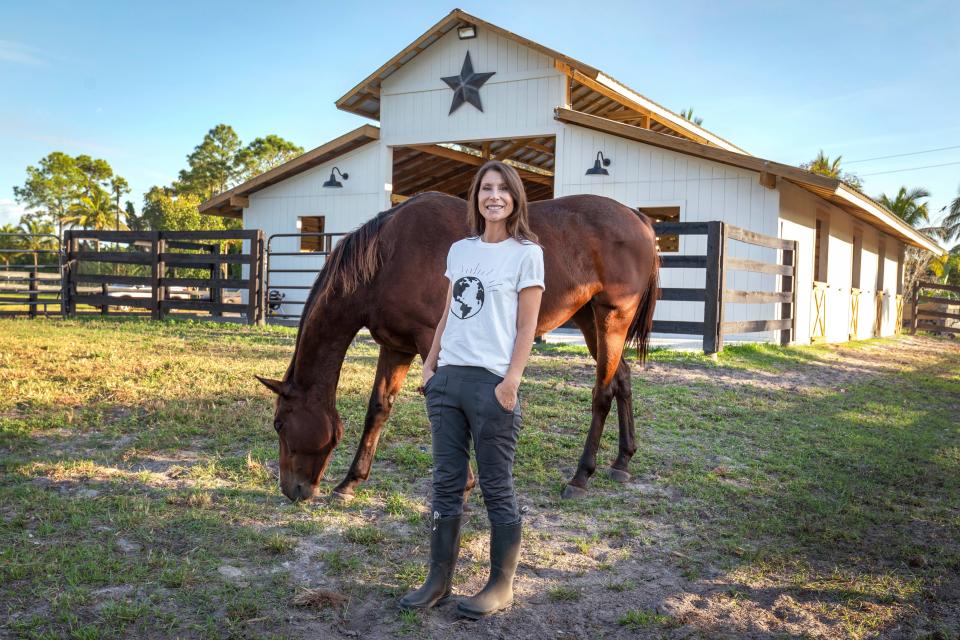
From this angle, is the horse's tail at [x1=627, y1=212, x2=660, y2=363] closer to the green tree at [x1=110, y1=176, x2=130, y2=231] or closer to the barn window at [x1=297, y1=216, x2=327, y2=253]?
the barn window at [x1=297, y1=216, x2=327, y2=253]

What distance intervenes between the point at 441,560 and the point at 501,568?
21 centimetres

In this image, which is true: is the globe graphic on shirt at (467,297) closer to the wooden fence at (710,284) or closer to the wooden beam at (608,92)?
the wooden fence at (710,284)

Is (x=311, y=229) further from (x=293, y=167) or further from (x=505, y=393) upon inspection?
(x=505, y=393)

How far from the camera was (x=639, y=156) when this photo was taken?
1250cm

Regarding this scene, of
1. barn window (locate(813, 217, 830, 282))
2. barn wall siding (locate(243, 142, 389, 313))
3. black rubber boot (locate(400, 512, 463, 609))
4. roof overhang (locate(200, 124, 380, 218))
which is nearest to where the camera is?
black rubber boot (locate(400, 512, 463, 609))

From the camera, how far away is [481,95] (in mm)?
13773

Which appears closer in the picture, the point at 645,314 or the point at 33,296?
the point at 645,314

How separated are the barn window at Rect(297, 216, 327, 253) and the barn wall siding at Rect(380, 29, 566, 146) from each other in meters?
2.82

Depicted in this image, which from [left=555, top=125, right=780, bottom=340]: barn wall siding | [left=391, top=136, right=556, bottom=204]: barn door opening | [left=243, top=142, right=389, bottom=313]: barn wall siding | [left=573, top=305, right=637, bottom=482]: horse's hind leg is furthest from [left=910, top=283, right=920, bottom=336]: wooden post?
[left=573, top=305, right=637, bottom=482]: horse's hind leg

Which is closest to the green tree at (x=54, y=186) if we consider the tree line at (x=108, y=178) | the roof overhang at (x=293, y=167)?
the tree line at (x=108, y=178)

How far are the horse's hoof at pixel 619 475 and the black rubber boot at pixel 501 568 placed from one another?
168cm

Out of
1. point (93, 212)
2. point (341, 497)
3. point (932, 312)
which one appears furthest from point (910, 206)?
point (93, 212)

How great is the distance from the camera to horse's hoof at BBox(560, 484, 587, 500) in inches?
141

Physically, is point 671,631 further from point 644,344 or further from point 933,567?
point 644,344
